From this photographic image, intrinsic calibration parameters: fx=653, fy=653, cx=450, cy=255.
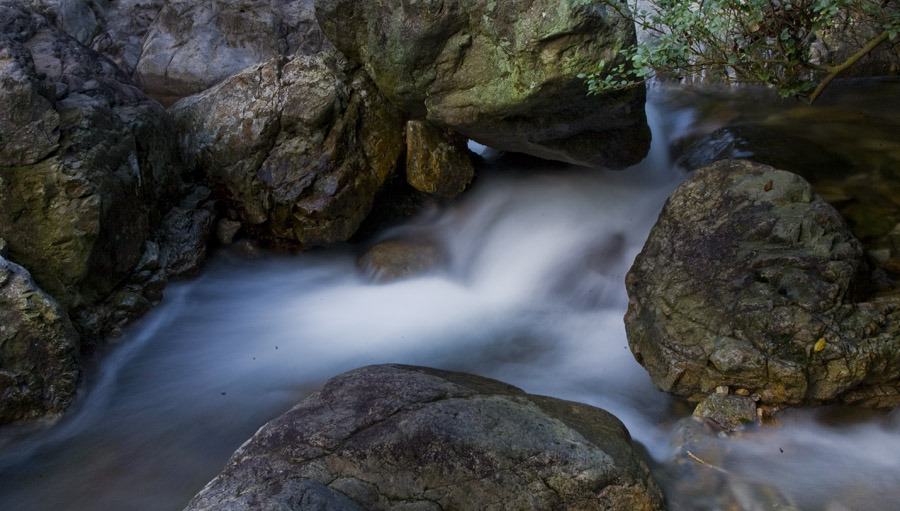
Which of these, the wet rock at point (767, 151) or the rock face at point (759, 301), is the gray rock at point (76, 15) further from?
the rock face at point (759, 301)

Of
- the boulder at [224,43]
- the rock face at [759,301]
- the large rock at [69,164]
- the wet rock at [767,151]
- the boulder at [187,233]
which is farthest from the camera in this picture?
the boulder at [224,43]

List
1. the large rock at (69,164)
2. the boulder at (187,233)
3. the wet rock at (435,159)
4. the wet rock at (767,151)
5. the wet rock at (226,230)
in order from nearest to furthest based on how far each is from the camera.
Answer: the large rock at (69,164), the wet rock at (767,151), the boulder at (187,233), the wet rock at (435,159), the wet rock at (226,230)

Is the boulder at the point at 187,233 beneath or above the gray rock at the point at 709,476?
above

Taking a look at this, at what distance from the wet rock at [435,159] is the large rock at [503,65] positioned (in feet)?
0.78

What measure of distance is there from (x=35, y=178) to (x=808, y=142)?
22.7 feet

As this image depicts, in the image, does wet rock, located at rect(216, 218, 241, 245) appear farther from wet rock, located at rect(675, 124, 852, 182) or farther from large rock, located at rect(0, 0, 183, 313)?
wet rock, located at rect(675, 124, 852, 182)

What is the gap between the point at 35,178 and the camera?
5043 millimetres

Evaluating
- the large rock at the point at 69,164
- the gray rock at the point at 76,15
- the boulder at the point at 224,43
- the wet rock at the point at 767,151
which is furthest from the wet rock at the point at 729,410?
the gray rock at the point at 76,15

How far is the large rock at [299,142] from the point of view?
655 cm

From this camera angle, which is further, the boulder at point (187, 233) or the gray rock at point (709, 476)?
the boulder at point (187, 233)

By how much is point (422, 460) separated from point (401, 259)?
12.9 feet

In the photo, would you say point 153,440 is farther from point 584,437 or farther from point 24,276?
point 584,437

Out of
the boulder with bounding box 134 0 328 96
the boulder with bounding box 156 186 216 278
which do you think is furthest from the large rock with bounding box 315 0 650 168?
the boulder with bounding box 134 0 328 96

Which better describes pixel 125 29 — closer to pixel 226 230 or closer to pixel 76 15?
pixel 76 15
